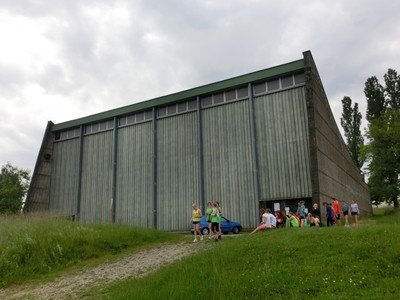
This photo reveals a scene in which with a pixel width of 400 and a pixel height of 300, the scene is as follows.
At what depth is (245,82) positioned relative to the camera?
91.8 feet

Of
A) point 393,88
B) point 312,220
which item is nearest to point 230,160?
point 312,220

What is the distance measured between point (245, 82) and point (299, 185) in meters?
8.32

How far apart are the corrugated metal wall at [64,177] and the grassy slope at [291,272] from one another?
25721mm

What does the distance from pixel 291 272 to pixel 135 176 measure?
23795 millimetres

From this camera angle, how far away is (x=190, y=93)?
30.2 meters

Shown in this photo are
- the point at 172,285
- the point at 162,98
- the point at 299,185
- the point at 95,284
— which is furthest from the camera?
the point at 162,98

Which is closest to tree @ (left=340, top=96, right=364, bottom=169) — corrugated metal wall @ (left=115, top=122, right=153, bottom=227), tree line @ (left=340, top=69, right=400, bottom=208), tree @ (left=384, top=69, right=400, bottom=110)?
tree line @ (left=340, top=69, right=400, bottom=208)

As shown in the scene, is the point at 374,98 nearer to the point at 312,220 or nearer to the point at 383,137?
the point at 383,137

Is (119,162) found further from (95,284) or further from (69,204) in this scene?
(95,284)

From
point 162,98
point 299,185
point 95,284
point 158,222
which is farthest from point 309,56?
point 95,284

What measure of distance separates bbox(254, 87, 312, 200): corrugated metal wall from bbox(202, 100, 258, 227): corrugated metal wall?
1.01 meters

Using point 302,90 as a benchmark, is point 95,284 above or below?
below

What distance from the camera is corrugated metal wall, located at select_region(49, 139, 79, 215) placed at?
3478 cm

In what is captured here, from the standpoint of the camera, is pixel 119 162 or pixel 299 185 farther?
pixel 119 162
